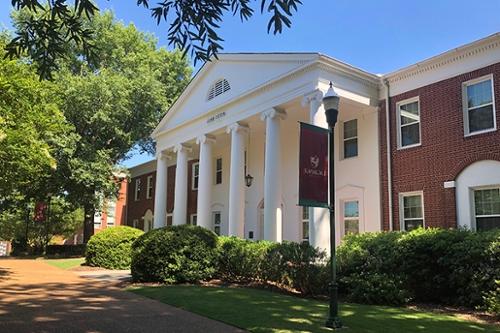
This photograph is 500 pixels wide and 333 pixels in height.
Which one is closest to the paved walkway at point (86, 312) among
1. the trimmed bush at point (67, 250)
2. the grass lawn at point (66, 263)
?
the grass lawn at point (66, 263)

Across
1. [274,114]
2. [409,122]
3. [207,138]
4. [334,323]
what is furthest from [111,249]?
[334,323]

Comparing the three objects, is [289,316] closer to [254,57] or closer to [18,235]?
[254,57]

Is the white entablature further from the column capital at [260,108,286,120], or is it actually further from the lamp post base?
the lamp post base

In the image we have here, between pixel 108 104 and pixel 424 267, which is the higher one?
pixel 108 104

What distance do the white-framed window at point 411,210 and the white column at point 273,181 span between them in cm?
442

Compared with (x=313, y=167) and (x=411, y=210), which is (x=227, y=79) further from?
(x=313, y=167)

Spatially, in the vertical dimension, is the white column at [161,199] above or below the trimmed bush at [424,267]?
above

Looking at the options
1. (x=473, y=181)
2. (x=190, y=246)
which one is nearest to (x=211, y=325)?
(x=190, y=246)

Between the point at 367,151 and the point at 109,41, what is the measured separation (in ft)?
72.8

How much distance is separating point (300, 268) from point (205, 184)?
38.0 feet

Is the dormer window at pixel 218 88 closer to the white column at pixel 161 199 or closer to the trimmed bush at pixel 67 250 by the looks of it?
the white column at pixel 161 199

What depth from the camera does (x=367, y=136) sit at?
62.2 ft

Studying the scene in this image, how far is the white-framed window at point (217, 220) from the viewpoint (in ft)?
90.4

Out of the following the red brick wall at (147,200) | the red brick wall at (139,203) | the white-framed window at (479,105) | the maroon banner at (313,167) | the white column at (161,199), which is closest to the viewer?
the maroon banner at (313,167)
